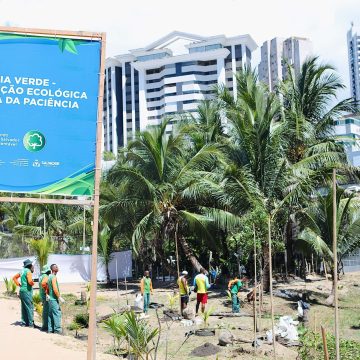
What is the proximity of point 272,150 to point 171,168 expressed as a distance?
435 centimetres

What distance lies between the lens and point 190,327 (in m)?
11.4

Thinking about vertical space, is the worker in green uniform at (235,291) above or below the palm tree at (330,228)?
below

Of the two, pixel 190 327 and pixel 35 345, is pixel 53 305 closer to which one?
pixel 35 345

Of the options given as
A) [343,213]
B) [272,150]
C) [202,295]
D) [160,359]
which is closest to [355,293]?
[343,213]

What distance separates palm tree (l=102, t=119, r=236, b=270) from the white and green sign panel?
10.9 metres

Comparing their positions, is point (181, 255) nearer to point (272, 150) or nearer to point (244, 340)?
point (272, 150)

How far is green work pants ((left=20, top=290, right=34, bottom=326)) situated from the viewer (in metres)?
9.37

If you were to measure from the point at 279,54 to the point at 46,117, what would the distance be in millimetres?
115441

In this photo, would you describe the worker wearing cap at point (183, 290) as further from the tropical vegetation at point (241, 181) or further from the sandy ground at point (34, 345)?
the sandy ground at point (34, 345)

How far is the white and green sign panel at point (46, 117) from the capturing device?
257 inches

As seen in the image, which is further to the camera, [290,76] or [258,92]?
[290,76]

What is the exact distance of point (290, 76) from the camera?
20.3 meters

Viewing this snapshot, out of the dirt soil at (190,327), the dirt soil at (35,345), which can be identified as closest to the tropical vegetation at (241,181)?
the dirt soil at (190,327)

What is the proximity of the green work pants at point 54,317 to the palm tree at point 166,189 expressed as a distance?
29.4 ft
